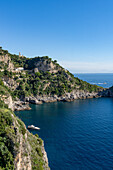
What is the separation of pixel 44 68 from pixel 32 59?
22.4 meters

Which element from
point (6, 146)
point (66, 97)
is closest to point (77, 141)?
point (6, 146)

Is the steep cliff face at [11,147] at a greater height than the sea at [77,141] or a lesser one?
greater

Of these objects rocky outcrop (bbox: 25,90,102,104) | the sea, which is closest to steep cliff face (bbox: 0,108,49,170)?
the sea

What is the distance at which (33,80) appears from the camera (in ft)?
400

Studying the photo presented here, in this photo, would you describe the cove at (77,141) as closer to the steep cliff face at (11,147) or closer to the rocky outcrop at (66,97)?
the steep cliff face at (11,147)

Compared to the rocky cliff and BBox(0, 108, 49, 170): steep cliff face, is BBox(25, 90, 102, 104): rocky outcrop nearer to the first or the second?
the rocky cliff

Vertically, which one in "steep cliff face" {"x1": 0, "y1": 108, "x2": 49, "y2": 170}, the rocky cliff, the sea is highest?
the rocky cliff

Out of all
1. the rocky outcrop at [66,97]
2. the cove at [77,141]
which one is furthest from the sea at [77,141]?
the rocky outcrop at [66,97]

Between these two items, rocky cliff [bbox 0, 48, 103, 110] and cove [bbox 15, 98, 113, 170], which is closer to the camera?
cove [bbox 15, 98, 113, 170]

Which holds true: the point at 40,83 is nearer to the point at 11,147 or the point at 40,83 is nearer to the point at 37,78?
the point at 37,78

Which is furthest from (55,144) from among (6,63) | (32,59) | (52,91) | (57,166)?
(32,59)

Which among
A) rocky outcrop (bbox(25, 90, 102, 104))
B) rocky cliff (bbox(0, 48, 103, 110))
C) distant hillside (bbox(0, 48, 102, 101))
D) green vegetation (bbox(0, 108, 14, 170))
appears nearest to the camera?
green vegetation (bbox(0, 108, 14, 170))

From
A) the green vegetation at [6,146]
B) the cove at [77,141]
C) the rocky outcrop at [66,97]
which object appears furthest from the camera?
the rocky outcrop at [66,97]

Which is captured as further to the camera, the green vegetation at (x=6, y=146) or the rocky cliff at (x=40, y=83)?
the rocky cliff at (x=40, y=83)
